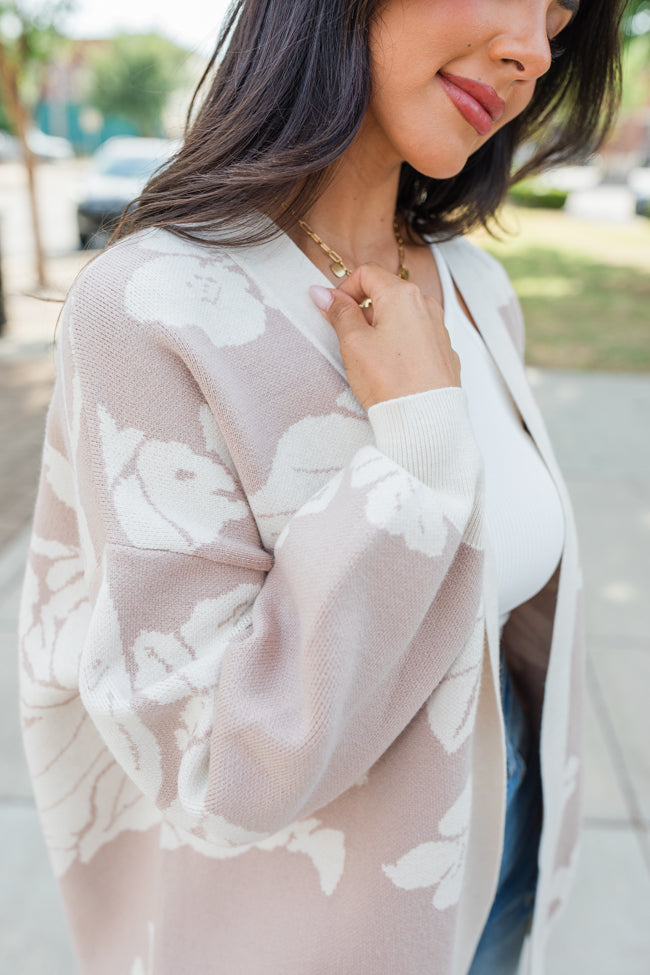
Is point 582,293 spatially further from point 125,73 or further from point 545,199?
point 125,73

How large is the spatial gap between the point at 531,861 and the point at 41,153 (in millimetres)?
37726

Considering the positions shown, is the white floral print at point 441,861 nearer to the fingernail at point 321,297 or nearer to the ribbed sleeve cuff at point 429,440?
the ribbed sleeve cuff at point 429,440

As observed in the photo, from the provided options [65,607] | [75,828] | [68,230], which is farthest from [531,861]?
[68,230]

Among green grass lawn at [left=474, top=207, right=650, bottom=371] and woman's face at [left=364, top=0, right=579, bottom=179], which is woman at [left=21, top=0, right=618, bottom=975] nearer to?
woman's face at [left=364, top=0, right=579, bottom=179]

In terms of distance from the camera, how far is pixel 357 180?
1188mm

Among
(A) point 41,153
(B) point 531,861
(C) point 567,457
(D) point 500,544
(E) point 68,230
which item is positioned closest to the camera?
(D) point 500,544

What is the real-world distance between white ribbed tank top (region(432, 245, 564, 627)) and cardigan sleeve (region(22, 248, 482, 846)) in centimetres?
22

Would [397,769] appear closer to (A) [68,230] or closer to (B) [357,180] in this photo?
(B) [357,180]

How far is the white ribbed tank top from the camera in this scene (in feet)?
3.56

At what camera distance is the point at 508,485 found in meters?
1.12

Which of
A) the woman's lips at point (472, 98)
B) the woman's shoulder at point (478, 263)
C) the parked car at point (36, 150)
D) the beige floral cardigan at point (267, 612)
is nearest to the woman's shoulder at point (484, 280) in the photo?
the woman's shoulder at point (478, 263)

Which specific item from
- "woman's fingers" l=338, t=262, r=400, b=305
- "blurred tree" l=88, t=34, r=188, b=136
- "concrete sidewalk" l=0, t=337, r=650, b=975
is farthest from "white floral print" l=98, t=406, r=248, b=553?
"blurred tree" l=88, t=34, r=188, b=136

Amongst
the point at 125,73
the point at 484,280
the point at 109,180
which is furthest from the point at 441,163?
the point at 125,73

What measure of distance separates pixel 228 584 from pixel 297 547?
3.4 inches
